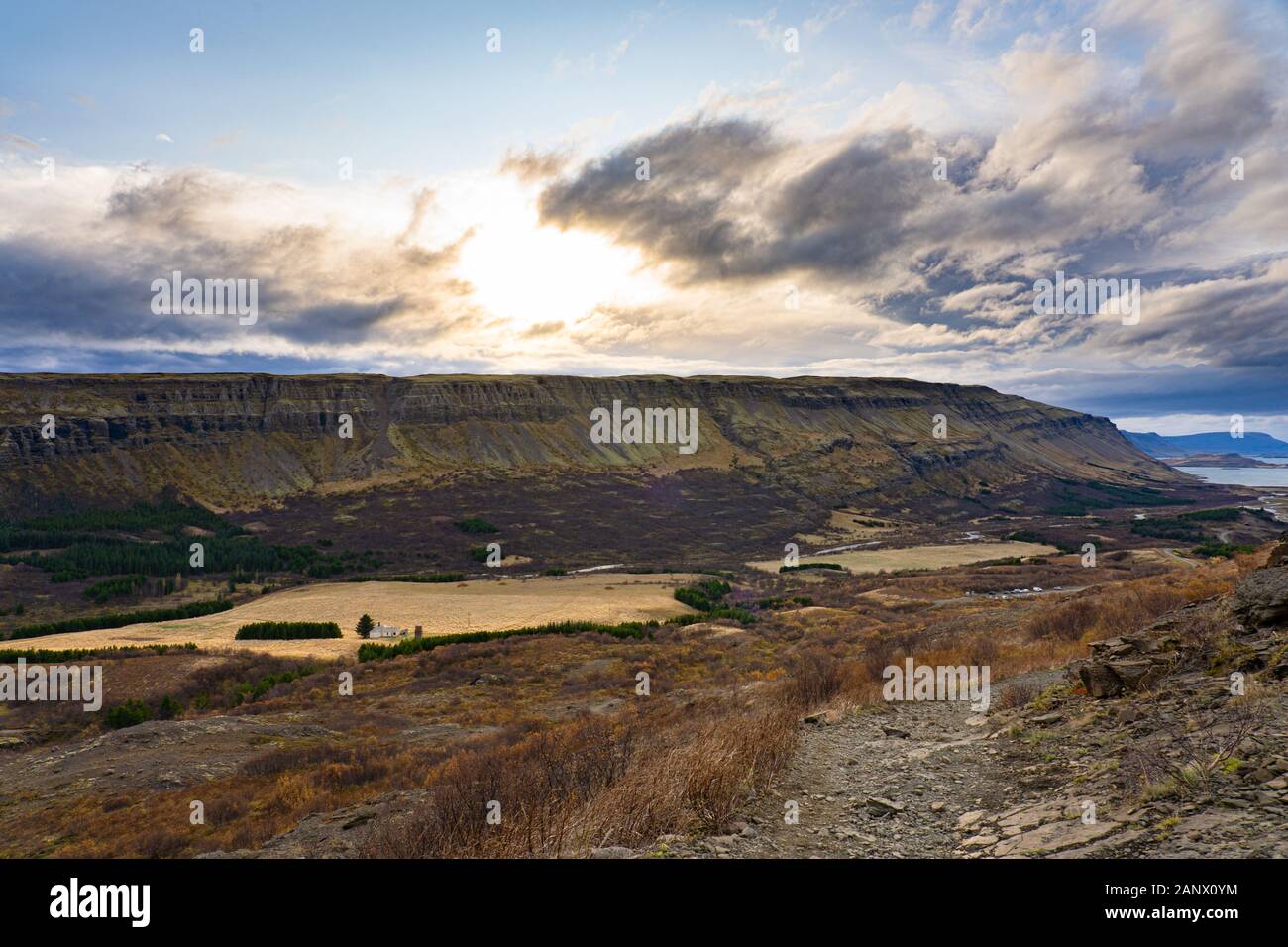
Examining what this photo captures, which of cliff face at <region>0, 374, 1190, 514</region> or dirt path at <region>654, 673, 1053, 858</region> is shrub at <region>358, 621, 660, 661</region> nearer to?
dirt path at <region>654, 673, 1053, 858</region>

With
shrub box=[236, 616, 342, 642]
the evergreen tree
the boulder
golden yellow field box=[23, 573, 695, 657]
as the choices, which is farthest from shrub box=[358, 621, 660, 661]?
the boulder

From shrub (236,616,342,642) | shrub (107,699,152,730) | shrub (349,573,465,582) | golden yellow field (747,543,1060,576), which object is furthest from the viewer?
golden yellow field (747,543,1060,576)

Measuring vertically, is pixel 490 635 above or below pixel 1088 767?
below

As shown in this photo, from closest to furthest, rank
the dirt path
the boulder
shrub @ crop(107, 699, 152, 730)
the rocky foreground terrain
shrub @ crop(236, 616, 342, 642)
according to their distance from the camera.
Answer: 1. the rocky foreground terrain
2. the dirt path
3. the boulder
4. shrub @ crop(107, 699, 152, 730)
5. shrub @ crop(236, 616, 342, 642)

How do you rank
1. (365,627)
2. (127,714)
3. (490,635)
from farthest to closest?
1. (365,627)
2. (490,635)
3. (127,714)

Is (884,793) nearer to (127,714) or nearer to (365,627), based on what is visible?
(127,714)

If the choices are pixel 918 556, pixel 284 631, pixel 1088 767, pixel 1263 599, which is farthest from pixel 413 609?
pixel 918 556
